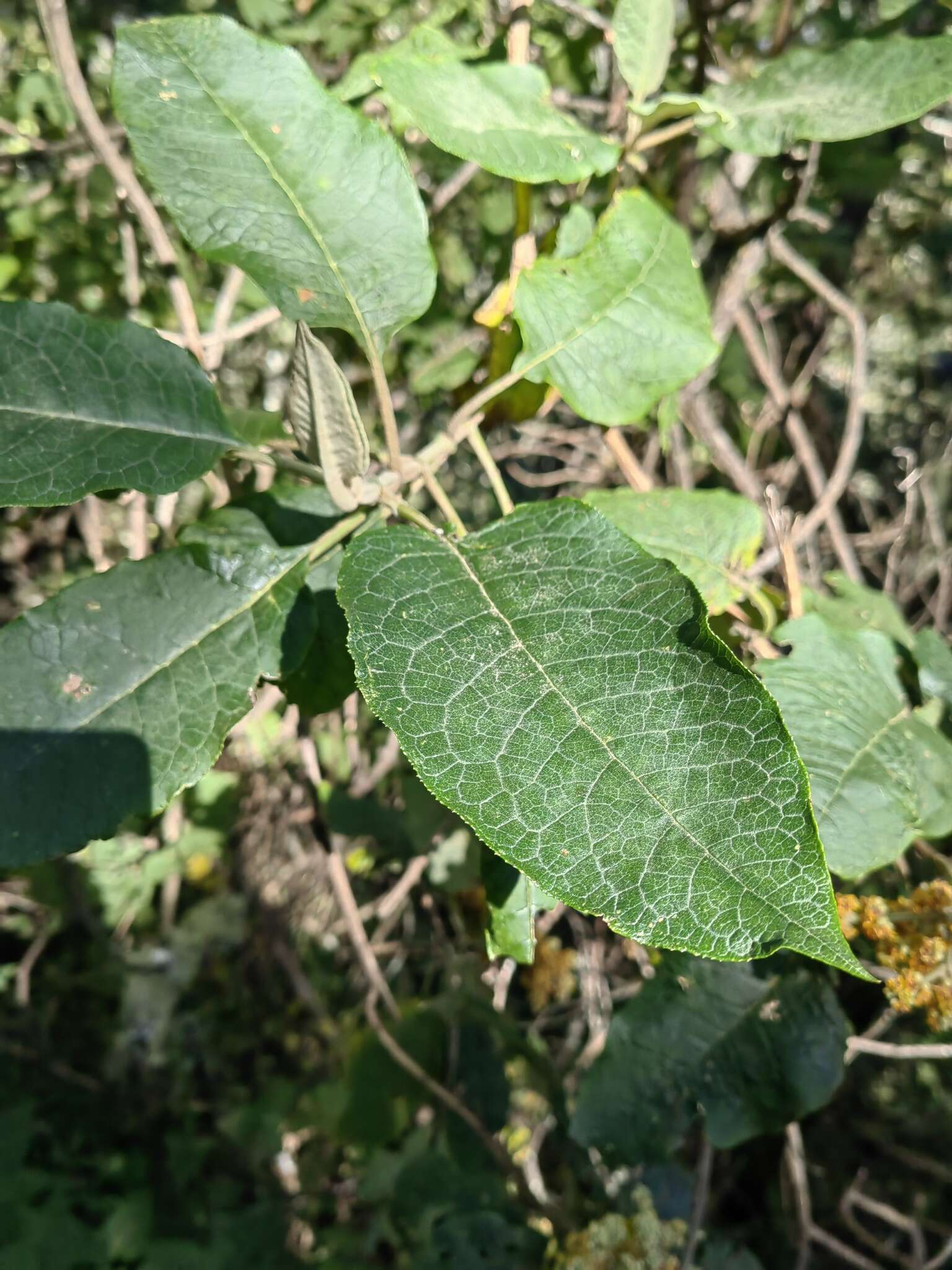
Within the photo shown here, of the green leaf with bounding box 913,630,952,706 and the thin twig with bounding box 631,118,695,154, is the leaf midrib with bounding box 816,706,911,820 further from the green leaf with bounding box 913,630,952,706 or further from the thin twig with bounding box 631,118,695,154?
the thin twig with bounding box 631,118,695,154

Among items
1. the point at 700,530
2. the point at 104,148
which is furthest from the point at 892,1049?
the point at 104,148

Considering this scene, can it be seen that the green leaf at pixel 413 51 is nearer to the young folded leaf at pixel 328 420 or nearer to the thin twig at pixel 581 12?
the thin twig at pixel 581 12

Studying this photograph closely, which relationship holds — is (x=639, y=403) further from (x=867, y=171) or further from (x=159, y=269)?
(x=867, y=171)

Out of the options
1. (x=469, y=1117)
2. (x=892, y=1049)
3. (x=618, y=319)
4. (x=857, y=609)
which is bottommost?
(x=469, y=1117)

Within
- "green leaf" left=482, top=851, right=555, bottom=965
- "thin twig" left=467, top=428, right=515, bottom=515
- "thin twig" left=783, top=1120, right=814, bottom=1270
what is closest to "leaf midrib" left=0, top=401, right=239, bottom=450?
"thin twig" left=467, top=428, right=515, bottom=515

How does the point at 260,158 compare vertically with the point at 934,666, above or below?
above

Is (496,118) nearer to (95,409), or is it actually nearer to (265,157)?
(265,157)

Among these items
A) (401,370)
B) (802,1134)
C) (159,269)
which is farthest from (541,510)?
(802,1134)

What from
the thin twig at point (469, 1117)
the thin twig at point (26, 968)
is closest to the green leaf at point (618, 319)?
the thin twig at point (469, 1117)
